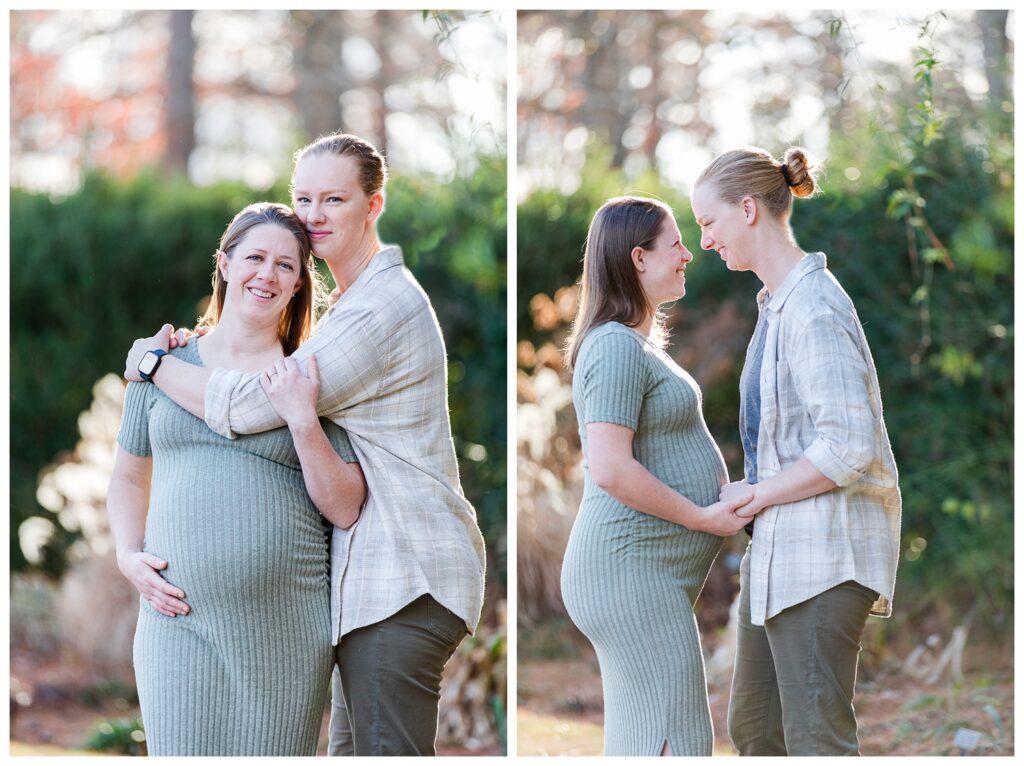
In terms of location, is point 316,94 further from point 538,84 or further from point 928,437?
point 928,437

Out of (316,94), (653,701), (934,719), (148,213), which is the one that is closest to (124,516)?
(653,701)

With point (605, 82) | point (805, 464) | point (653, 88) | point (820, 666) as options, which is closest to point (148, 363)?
point (805, 464)

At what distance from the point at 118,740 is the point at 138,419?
7.56ft

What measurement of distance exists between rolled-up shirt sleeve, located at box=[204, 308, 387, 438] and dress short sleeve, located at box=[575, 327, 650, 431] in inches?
15.0

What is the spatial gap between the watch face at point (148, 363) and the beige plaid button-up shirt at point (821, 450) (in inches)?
44.2

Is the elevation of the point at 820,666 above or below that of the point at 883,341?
below

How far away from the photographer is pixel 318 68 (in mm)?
7328

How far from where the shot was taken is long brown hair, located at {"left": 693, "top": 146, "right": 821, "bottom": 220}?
213 centimetres

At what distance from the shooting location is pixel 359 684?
2027 millimetres

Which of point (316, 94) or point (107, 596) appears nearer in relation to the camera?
point (107, 596)

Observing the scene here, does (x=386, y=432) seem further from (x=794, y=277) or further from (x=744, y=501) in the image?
(x=794, y=277)

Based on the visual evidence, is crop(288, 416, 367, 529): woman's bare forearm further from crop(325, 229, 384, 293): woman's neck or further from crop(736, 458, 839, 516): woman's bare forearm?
crop(736, 458, 839, 516): woman's bare forearm

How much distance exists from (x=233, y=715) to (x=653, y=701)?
0.77 meters

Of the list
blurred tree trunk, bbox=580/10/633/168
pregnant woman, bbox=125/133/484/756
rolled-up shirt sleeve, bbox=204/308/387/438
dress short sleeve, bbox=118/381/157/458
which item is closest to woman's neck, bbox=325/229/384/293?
pregnant woman, bbox=125/133/484/756
